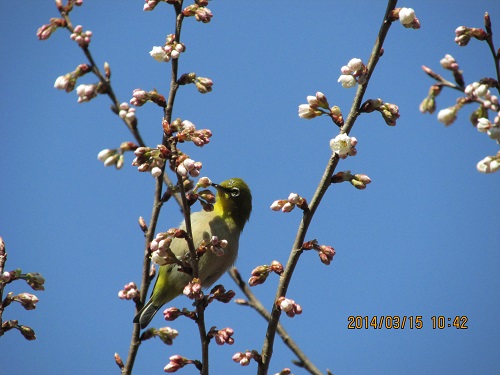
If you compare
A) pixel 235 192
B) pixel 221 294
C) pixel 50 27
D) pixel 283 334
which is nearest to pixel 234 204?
pixel 235 192

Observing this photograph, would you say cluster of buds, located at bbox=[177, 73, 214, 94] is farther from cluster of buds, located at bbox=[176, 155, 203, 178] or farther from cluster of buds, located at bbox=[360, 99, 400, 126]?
cluster of buds, located at bbox=[360, 99, 400, 126]

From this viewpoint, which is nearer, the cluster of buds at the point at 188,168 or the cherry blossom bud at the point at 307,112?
the cluster of buds at the point at 188,168

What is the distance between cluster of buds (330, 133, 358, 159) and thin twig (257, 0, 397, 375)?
3.5 inches

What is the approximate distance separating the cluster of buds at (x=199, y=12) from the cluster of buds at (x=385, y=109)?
1074mm

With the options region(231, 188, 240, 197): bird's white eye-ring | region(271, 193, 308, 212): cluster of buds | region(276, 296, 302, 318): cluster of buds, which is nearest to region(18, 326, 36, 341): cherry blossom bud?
region(276, 296, 302, 318): cluster of buds

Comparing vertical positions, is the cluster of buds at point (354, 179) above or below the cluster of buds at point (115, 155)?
below

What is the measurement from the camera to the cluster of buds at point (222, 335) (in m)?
3.34

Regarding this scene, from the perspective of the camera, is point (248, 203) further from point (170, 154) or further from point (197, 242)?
point (170, 154)

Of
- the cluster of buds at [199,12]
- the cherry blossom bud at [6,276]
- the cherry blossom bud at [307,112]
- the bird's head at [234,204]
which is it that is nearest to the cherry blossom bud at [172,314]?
the cherry blossom bud at [6,276]

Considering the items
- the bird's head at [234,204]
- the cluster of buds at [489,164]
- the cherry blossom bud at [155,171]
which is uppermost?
the bird's head at [234,204]

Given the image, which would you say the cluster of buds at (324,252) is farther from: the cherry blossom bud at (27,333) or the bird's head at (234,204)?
the bird's head at (234,204)

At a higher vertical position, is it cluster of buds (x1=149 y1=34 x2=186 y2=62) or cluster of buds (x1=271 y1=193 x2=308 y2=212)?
cluster of buds (x1=149 y1=34 x2=186 y2=62)

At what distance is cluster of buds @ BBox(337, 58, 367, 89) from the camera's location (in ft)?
9.91

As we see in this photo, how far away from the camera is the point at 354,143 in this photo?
9.73 ft
